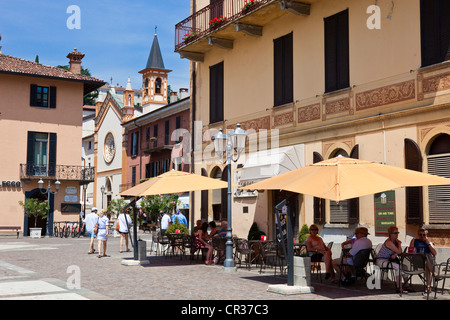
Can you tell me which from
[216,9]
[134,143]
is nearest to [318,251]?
[216,9]

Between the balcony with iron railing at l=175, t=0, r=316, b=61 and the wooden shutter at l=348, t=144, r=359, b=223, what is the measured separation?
4.51 m

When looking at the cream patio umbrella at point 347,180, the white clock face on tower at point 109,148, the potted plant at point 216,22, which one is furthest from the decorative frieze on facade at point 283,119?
the white clock face on tower at point 109,148

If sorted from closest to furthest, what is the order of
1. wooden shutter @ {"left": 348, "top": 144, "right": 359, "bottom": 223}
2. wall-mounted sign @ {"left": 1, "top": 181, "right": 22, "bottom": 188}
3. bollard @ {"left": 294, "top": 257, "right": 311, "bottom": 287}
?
1. bollard @ {"left": 294, "top": 257, "right": 311, "bottom": 287}
2. wooden shutter @ {"left": 348, "top": 144, "right": 359, "bottom": 223}
3. wall-mounted sign @ {"left": 1, "top": 181, "right": 22, "bottom": 188}

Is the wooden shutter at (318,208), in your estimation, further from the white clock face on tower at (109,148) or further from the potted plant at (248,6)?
the white clock face on tower at (109,148)

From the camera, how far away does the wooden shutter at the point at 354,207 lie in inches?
561

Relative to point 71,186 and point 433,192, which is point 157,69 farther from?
point 433,192

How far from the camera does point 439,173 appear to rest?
12203 millimetres

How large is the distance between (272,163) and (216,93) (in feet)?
17.0

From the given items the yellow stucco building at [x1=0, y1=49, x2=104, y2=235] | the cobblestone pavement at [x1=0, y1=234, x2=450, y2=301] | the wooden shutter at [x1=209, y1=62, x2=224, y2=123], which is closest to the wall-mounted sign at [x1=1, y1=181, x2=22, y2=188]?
the yellow stucco building at [x1=0, y1=49, x2=104, y2=235]

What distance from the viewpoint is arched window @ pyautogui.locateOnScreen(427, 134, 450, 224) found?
12.0 metres

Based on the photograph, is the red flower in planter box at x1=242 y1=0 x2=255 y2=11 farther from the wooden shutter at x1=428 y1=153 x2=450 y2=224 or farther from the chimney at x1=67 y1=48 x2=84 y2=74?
the chimney at x1=67 y1=48 x2=84 y2=74

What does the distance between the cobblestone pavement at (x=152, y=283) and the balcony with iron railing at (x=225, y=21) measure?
7.49 meters

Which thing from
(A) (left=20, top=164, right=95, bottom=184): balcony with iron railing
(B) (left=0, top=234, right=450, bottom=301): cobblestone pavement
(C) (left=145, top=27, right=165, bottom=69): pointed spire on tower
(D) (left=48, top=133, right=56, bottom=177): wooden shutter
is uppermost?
(C) (left=145, top=27, right=165, bottom=69): pointed spire on tower

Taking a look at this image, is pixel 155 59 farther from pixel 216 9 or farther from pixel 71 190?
pixel 216 9
